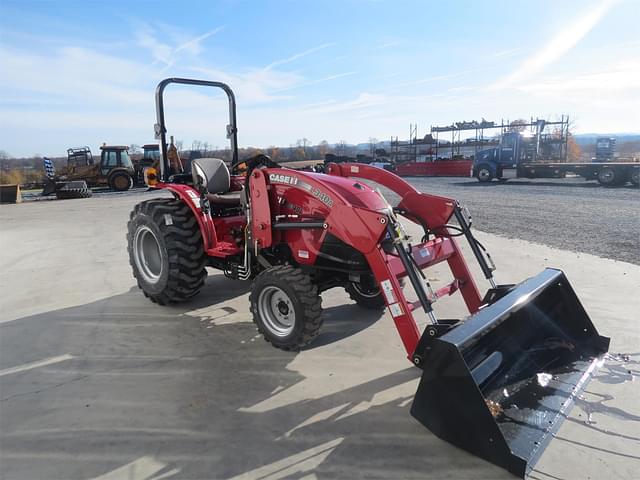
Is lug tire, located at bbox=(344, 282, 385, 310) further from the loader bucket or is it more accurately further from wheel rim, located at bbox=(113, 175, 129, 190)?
wheel rim, located at bbox=(113, 175, 129, 190)

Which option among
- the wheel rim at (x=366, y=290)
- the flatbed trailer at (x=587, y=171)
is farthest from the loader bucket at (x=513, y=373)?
the flatbed trailer at (x=587, y=171)

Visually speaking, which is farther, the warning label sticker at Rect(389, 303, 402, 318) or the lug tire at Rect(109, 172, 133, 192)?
the lug tire at Rect(109, 172, 133, 192)

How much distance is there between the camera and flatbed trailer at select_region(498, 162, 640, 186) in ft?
57.6

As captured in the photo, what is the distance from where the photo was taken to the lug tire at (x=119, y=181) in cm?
2234

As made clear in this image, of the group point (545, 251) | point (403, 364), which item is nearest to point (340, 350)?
point (403, 364)

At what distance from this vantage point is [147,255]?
507cm

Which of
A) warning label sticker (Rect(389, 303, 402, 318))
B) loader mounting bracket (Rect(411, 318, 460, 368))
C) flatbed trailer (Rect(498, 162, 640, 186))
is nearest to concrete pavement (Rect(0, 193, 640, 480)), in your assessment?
loader mounting bracket (Rect(411, 318, 460, 368))

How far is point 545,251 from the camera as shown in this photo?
671 centimetres

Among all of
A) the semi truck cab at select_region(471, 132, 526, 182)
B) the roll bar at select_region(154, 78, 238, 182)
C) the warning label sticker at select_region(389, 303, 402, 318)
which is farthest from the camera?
the semi truck cab at select_region(471, 132, 526, 182)

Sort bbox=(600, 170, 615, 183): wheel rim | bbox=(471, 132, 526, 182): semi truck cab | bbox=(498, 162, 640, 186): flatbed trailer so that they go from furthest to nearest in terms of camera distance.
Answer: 1. bbox=(471, 132, 526, 182): semi truck cab
2. bbox=(600, 170, 615, 183): wheel rim
3. bbox=(498, 162, 640, 186): flatbed trailer

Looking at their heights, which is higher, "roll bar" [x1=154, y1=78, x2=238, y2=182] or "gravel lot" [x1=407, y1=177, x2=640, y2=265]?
"roll bar" [x1=154, y1=78, x2=238, y2=182]

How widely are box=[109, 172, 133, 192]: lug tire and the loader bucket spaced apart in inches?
892

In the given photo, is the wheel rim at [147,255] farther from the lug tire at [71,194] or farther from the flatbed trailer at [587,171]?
the flatbed trailer at [587,171]

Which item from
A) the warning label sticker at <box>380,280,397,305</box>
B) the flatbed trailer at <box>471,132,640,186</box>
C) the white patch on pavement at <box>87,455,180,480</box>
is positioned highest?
the flatbed trailer at <box>471,132,640,186</box>
